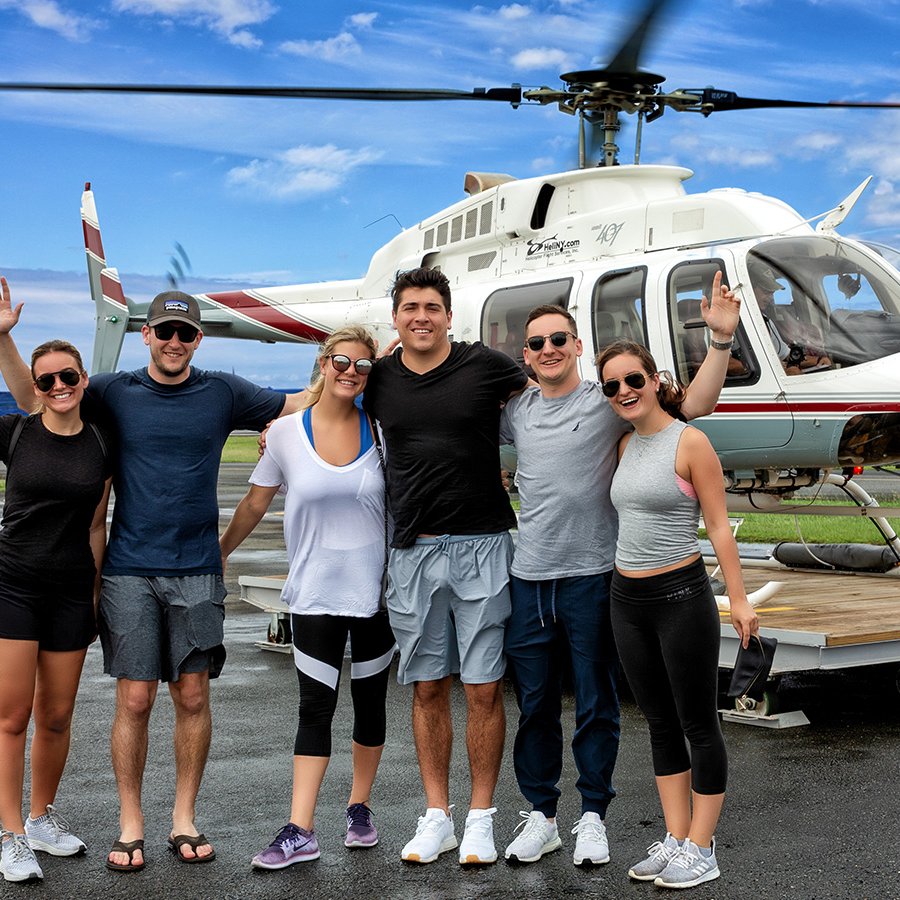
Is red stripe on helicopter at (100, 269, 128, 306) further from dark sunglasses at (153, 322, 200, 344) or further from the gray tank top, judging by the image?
the gray tank top

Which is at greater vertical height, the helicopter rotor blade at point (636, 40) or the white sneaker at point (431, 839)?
the helicopter rotor blade at point (636, 40)

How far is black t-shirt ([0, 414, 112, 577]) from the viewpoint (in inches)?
169

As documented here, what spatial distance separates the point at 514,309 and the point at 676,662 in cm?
589

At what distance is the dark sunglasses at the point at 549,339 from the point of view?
4.40 m

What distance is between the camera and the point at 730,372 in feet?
26.9

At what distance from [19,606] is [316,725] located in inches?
45.9

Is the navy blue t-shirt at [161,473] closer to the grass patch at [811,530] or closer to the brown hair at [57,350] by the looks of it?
the brown hair at [57,350]

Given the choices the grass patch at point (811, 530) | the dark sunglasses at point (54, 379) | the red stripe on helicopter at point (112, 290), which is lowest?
the grass patch at point (811, 530)

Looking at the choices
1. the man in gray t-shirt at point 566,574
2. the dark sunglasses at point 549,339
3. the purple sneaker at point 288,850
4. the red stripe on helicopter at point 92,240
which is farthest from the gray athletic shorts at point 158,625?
the red stripe on helicopter at point 92,240

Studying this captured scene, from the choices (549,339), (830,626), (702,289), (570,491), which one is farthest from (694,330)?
(570,491)

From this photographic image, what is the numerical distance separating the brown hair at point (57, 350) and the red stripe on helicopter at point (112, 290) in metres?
Result: 11.6

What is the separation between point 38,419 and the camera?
4.44m

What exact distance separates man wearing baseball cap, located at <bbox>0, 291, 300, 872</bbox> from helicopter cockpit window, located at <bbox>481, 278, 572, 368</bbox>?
16.5 feet

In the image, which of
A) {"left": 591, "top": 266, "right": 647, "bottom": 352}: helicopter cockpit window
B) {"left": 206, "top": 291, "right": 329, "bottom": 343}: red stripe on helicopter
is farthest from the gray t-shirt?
{"left": 206, "top": 291, "right": 329, "bottom": 343}: red stripe on helicopter
